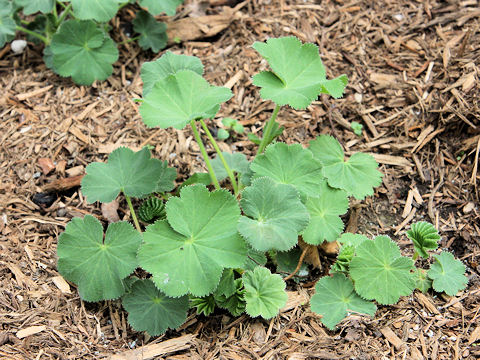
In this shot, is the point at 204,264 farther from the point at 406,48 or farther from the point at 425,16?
the point at 425,16

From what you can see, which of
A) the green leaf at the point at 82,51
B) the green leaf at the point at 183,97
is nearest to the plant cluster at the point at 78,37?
the green leaf at the point at 82,51

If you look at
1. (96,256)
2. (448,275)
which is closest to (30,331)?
(96,256)

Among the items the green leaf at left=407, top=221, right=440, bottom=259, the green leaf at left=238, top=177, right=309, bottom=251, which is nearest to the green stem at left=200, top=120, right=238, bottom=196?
the green leaf at left=238, top=177, right=309, bottom=251

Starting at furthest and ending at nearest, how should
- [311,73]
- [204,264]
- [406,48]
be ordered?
1. [406,48]
2. [311,73]
3. [204,264]

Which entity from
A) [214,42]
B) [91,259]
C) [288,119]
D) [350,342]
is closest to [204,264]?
[91,259]

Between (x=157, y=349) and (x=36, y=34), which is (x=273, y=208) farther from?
(x=36, y=34)

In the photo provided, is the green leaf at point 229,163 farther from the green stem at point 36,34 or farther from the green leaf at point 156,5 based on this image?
the green stem at point 36,34
